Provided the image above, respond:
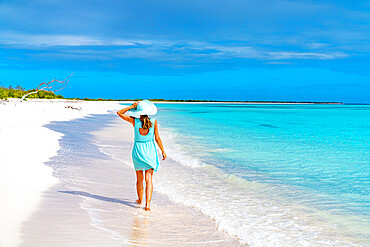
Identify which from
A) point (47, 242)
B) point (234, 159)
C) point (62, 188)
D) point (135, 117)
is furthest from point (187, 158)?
point (47, 242)

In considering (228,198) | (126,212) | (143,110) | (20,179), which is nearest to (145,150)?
(143,110)

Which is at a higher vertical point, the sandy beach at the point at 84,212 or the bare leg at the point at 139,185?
the bare leg at the point at 139,185

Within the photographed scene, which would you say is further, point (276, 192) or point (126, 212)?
point (276, 192)

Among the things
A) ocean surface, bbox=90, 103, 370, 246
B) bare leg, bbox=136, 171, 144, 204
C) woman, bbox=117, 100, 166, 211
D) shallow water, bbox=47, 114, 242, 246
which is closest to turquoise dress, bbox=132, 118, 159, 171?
woman, bbox=117, 100, 166, 211

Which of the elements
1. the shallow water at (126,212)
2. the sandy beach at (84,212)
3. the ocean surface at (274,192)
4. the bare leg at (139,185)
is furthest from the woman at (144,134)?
the ocean surface at (274,192)

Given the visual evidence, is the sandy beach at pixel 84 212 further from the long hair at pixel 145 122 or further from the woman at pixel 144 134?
the long hair at pixel 145 122

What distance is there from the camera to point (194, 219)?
558 cm

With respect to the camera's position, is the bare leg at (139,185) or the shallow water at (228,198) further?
the bare leg at (139,185)

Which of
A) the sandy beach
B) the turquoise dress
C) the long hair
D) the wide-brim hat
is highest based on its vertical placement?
the wide-brim hat

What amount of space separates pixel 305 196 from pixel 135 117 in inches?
152

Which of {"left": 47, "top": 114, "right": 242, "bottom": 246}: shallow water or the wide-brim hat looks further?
the wide-brim hat

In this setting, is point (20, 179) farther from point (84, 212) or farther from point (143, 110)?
point (143, 110)

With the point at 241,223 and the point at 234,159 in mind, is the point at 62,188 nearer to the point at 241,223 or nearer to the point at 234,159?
the point at 241,223

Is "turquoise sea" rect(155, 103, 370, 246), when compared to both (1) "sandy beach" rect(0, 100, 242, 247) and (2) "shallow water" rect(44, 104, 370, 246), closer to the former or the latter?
(2) "shallow water" rect(44, 104, 370, 246)
